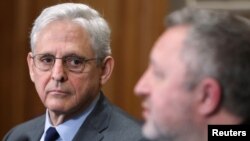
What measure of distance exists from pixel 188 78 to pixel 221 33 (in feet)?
0.38

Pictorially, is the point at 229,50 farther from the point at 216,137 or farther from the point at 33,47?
the point at 33,47

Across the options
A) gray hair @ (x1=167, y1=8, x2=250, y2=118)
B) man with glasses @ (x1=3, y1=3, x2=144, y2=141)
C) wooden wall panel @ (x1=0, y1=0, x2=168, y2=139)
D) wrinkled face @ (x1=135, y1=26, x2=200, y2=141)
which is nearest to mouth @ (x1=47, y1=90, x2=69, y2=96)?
man with glasses @ (x1=3, y1=3, x2=144, y2=141)

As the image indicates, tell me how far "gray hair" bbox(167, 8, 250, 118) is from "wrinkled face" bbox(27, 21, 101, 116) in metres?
0.66

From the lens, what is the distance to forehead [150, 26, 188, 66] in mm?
1048

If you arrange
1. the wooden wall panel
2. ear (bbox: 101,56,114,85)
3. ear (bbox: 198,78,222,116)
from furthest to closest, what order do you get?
the wooden wall panel < ear (bbox: 101,56,114,85) < ear (bbox: 198,78,222,116)

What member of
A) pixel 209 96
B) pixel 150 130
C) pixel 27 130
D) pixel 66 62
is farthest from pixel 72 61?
pixel 209 96

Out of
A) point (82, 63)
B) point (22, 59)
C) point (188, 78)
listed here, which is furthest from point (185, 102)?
point (22, 59)

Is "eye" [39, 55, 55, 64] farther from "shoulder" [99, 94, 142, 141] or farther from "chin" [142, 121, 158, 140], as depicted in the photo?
"chin" [142, 121, 158, 140]

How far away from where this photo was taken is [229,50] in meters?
1.00

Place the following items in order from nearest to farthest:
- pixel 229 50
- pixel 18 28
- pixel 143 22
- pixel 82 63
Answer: pixel 229 50
pixel 82 63
pixel 143 22
pixel 18 28

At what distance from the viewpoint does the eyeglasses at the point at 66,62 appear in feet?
5.32

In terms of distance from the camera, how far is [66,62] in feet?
5.33

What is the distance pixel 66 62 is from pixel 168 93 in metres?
0.66

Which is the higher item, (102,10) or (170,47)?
(102,10)
